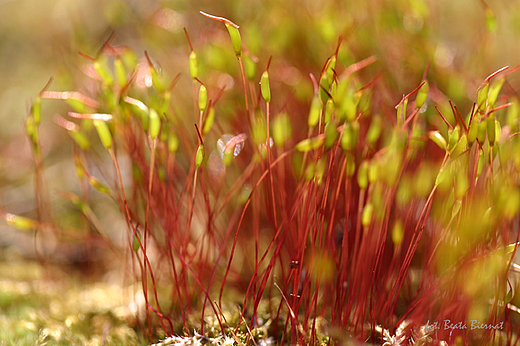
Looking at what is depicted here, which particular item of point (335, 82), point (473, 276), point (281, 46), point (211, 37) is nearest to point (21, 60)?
point (211, 37)

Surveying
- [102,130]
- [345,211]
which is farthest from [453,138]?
[102,130]

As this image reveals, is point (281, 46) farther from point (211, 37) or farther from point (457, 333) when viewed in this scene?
point (457, 333)

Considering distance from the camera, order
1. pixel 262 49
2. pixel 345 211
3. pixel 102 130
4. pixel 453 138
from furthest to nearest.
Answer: pixel 262 49 → pixel 345 211 → pixel 102 130 → pixel 453 138

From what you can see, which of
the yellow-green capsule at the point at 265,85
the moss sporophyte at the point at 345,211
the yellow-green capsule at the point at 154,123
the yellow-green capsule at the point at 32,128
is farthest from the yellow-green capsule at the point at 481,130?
the yellow-green capsule at the point at 32,128

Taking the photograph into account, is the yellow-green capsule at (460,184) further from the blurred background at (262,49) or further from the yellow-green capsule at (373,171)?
the blurred background at (262,49)

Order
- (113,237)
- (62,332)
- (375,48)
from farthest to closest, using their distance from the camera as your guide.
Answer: (113,237)
(375,48)
(62,332)

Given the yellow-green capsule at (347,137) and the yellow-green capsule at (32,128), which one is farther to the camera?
the yellow-green capsule at (32,128)

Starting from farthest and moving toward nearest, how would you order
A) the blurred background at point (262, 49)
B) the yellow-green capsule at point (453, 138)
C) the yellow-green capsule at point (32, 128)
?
1. the blurred background at point (262, 49)
2. the yellow-green capsule at point (32, 128)
3. the yellow-green capsule at point (453, 138)

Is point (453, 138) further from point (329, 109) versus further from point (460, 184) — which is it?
point (329, 109)

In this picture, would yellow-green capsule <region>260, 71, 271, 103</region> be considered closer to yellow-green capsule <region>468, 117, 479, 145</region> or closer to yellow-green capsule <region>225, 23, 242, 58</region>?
yellow-green capsule <region>225, 23, 242, 58</region>
